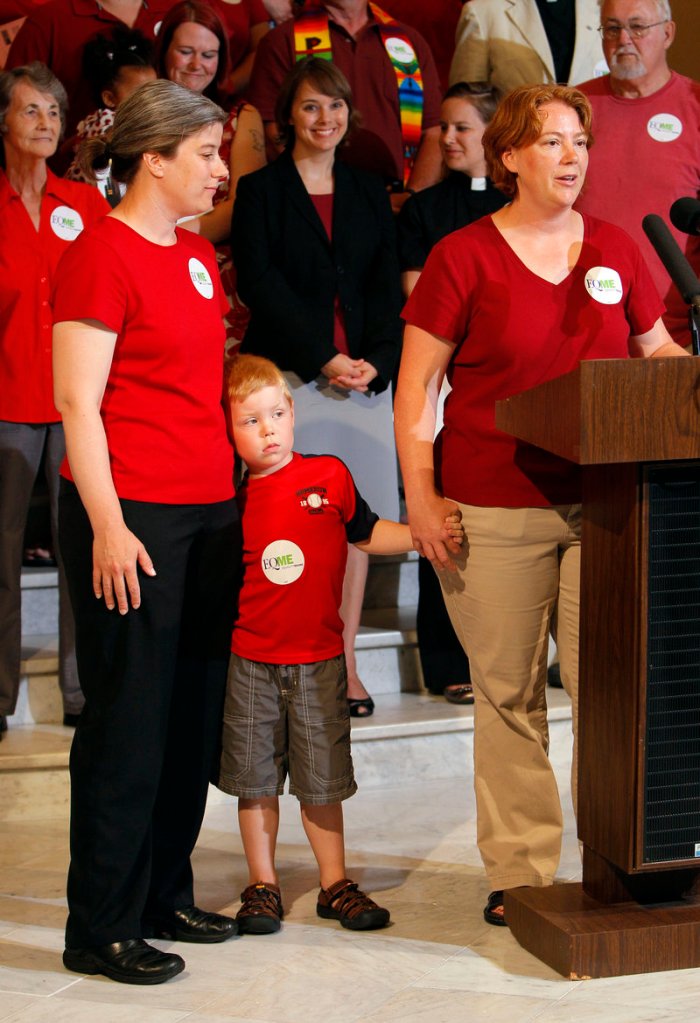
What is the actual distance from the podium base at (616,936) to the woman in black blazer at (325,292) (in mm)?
1492

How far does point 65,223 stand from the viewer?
3900 millimetres

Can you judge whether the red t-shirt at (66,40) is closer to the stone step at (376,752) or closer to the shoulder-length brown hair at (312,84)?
the shoulder-length brown hair at (312,84)

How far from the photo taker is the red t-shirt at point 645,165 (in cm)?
382

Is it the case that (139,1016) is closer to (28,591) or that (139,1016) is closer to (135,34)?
(28,591)

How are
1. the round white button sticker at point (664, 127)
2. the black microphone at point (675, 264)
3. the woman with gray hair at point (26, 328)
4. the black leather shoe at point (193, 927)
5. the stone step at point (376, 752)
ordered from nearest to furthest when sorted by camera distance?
the black microphone at point (675, 264), the black leather shoe at point (193, 927), the stone step at point (376, 752), the woman with gray hair at point (26, 328), the round white button sticker at point (664, 127)

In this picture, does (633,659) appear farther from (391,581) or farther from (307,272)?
(391,581)

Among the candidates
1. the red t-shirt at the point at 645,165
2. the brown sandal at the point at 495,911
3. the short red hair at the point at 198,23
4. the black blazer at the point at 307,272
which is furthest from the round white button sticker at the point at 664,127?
the brown sandal at the point at 495,911

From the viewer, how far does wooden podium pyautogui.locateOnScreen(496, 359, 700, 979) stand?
2.22 m

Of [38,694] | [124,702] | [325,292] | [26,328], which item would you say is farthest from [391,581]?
[124,702]

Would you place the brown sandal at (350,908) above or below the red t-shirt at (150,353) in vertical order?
below

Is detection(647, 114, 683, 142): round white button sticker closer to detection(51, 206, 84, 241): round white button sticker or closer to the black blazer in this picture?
the black blazer

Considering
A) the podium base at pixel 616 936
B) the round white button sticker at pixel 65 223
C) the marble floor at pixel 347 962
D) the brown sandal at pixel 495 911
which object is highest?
the round white button sticker at pixel 65 223

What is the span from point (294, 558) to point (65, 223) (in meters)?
1.61

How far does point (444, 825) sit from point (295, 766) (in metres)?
0.79
